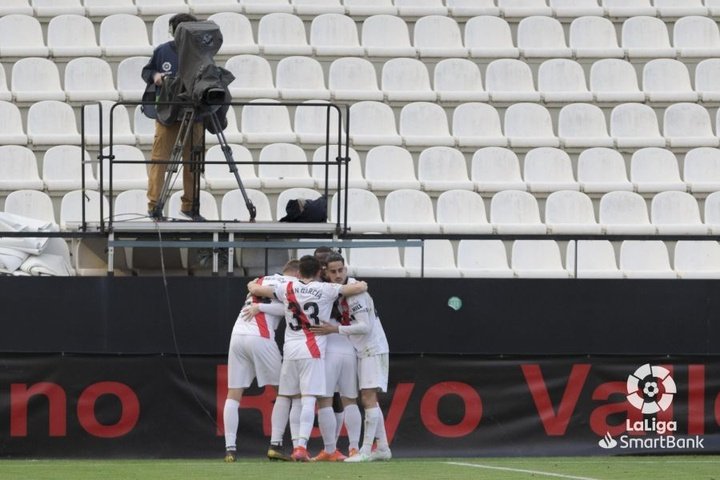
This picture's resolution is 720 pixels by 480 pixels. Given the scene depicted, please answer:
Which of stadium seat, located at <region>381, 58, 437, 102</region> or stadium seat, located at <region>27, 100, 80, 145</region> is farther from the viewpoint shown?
stadium seat, located at <region>381, 58, 437, 102</region>

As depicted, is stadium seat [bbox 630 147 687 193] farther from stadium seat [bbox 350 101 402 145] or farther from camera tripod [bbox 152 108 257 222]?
camera tripod [bbox 152 108 257 222]

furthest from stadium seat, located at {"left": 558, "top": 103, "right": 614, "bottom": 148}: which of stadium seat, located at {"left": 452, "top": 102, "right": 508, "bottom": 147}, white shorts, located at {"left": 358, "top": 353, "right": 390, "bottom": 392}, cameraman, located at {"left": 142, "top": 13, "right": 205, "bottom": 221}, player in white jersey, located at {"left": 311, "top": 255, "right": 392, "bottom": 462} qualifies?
white shorts, located at {"left": 358, "top": 353, "right": 390, "bottom": 392}

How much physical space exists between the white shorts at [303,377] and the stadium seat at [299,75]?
4.72 meters

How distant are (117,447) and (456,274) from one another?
322 centimetres

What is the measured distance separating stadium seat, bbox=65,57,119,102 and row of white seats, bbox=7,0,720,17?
1.01 meters

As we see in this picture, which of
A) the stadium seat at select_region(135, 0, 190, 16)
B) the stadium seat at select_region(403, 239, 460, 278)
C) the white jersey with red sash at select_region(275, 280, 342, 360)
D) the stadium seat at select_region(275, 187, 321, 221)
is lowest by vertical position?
the white jersey with red sash at select_region(275, 280, 342, 360)

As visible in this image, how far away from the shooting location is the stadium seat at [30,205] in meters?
12.9

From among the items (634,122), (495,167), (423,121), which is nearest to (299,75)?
(423,121)

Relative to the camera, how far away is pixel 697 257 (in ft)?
43.0

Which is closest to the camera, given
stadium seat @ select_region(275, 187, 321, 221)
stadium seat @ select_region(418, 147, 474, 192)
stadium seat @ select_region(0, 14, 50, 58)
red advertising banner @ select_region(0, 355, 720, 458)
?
red advertising banner @ select_region(0, 355, 720, 458)

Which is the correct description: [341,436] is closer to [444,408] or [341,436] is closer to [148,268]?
[444,408]

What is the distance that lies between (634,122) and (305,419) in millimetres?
5761

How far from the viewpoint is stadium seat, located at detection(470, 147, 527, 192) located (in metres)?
13.7

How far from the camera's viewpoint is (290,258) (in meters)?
11.6
